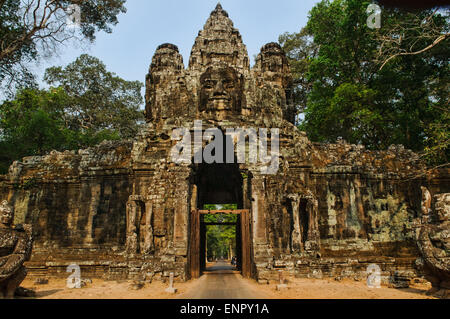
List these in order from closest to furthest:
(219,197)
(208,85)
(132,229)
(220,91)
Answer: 1. (132,229)
2. (220,91)
3. (208,85)
4. (219,197)

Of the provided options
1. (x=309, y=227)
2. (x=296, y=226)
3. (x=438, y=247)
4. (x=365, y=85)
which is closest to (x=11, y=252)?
(x=296, y=226)

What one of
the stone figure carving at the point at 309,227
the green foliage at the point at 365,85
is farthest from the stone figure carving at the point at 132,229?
the green foliage at the point at 365,85

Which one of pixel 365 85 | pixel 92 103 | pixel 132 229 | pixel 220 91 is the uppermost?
pixel 92 103

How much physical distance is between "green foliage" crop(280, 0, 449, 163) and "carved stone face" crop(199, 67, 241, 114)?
7946 millimetres

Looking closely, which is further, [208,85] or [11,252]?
[208,85]

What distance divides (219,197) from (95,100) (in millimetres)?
21657

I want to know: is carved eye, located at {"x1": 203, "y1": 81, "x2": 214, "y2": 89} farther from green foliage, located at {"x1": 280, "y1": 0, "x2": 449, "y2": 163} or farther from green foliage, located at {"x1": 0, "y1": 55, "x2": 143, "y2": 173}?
green foliage, located at {"x1": 0, "y1": 55, "x2": 143, "y2": 173}

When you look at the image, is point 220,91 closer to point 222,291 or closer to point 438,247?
point 222,291

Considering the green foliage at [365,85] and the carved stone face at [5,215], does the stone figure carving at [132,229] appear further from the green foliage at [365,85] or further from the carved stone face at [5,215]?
the green foliage at [365,85]

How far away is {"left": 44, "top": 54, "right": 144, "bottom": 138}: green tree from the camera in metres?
31.8

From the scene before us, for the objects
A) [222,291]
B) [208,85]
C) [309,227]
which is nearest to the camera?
[222,291]

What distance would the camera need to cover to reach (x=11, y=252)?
6.54 metres

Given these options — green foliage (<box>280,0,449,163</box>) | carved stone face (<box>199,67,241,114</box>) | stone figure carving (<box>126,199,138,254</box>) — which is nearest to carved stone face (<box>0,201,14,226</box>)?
stone figure carving (<box>126,199,138,254</box>)
